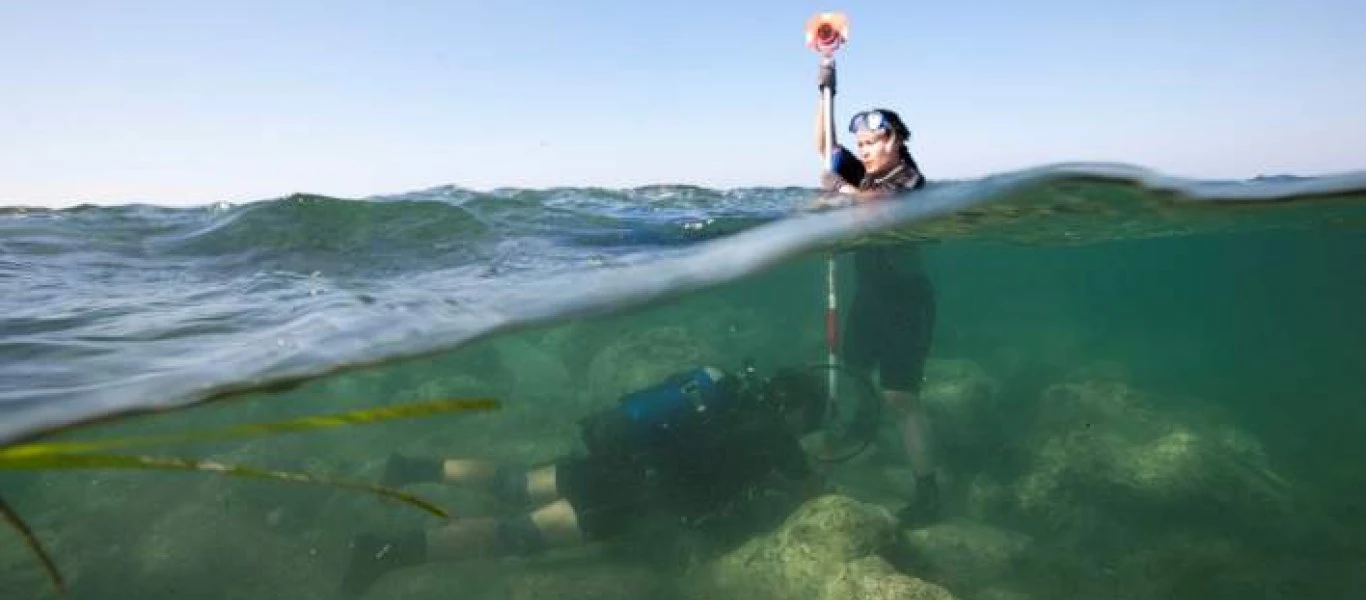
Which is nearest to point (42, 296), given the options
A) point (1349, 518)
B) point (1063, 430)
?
point (1063, 430)

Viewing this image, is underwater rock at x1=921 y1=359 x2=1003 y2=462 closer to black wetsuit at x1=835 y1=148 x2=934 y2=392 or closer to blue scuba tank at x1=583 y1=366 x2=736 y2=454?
black wetsuit at x1=835 y1=148 x2=934 y2=392

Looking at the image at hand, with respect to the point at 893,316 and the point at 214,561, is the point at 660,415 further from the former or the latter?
the point at 214,561

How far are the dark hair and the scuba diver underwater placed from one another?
1 centimetres

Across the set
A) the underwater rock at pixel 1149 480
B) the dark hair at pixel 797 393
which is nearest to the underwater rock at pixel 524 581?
the dark hair at pixel 797 393

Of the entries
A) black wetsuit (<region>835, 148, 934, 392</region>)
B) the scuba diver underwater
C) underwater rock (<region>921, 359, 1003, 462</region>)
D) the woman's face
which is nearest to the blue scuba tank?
the scuba diver underwater

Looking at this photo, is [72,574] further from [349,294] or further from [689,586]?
[689,586]

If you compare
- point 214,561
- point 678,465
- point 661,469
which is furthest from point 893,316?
point 214,561

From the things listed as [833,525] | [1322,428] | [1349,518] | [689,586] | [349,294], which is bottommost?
[1322,428]

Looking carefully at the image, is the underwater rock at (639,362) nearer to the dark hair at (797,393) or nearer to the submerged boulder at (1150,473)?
the dark hair at (797,393)

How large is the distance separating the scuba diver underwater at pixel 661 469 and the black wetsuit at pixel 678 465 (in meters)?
0.01

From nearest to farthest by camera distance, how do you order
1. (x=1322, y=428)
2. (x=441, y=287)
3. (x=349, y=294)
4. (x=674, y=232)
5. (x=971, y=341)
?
(x=349, y=294)
(x=441, y=287)
(x=674, y=232)
(x=1322, y=428)
(x=971, y=341)

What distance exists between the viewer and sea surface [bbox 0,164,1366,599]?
7754mm

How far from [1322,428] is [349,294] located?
29031mm

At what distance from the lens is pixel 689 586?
9.01 meters
